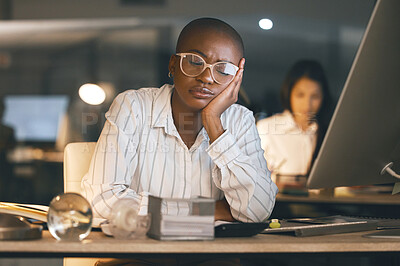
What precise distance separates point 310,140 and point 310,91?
0.55 m

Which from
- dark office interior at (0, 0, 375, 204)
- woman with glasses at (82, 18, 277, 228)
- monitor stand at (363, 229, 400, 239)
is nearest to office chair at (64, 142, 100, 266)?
woman with glasses at (82, 18, 277, 228)

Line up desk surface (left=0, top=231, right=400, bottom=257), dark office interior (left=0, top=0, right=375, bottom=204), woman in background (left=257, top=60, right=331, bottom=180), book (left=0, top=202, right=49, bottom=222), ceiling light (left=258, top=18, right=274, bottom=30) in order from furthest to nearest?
1. ceiling light (left=258, top=18, right=274, bottom=30)
2. dark office interior (left=0, top=0, right=375, bottom=204)
3. woman in background (left=257, top=60, right=331, bottom=180)
4. book (left=0, top=202, right=49, bottom=222)
5. desk surface (left=0, top=231, right=400, bottom=257)

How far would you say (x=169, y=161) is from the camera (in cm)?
190

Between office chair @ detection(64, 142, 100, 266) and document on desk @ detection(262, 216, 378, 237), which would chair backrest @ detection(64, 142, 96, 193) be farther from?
document on desk @ detection(262, 216, 378, 237)

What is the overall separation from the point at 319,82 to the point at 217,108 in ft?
10.9

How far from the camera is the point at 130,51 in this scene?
546 centimetres

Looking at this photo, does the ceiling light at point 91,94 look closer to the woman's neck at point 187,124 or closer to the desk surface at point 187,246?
the woman's neck at point 187,124

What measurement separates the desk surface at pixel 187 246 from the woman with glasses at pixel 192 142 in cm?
40

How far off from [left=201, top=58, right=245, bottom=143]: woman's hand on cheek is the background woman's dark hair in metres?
3.05

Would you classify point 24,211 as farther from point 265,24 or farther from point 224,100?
point 265,24

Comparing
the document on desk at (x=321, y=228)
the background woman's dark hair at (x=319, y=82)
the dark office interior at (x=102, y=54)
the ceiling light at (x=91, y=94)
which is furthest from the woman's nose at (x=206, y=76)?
the ceiling light at (x=91, y=94)

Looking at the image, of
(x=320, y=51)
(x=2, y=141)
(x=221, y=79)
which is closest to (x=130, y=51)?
(x=2, y=141)

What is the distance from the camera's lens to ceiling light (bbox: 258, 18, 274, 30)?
5527 mm

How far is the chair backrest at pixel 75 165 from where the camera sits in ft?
6.43
